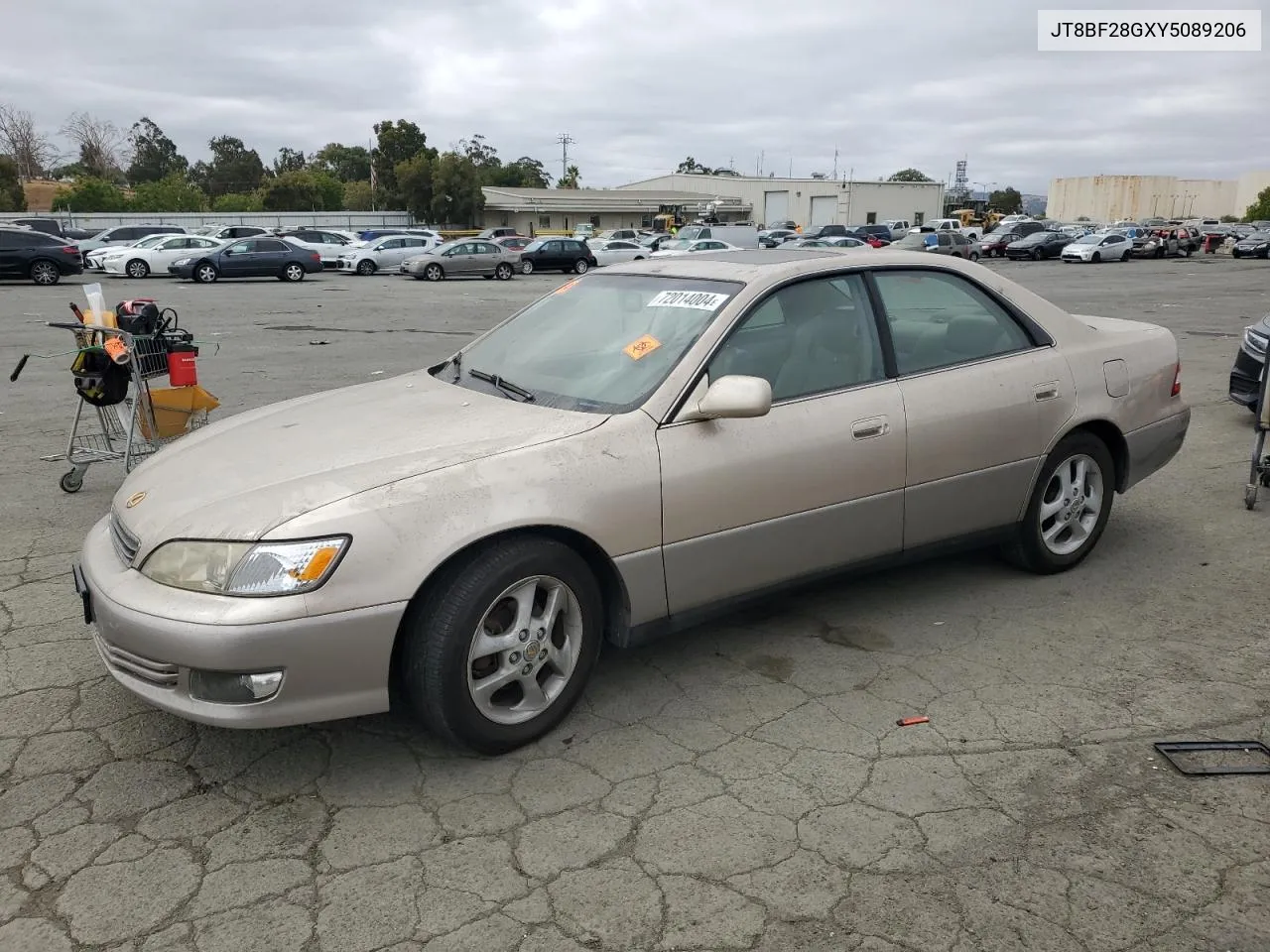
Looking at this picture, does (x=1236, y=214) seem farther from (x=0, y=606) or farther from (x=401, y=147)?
(x=0, y=606)

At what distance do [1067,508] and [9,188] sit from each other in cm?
7479

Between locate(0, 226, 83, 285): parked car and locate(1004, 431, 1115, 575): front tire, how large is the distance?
27.9m

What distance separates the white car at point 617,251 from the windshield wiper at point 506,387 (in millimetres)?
35866

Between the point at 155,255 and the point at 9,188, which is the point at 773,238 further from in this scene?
the point at 9,188

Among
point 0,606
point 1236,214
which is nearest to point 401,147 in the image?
point 0,606

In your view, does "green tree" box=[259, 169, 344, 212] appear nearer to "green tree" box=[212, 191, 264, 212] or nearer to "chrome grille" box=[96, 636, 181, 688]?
"green tree" box=[212, 191, 264, 212]

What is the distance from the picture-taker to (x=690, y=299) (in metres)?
3.94

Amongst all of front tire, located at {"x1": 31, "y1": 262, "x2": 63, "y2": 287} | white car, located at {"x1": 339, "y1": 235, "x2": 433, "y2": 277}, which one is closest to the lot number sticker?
front tire, located at {"x1": 31, "y1": 262, "x2": 63, "y2": 287}


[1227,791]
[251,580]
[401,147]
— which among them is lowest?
[1227,791]

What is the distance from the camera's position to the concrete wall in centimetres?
11206

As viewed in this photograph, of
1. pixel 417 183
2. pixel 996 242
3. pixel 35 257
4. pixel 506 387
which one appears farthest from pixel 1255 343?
pixel 417 183

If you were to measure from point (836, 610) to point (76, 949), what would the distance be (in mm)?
3104

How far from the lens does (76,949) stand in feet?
7.90

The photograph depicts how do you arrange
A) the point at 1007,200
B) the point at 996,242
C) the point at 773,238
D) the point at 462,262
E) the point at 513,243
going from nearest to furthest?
1. the point at 462,262
2. the point at 513,243
3. the point at 773,238
4. the point at 996,242
5. the point at 1007,200
